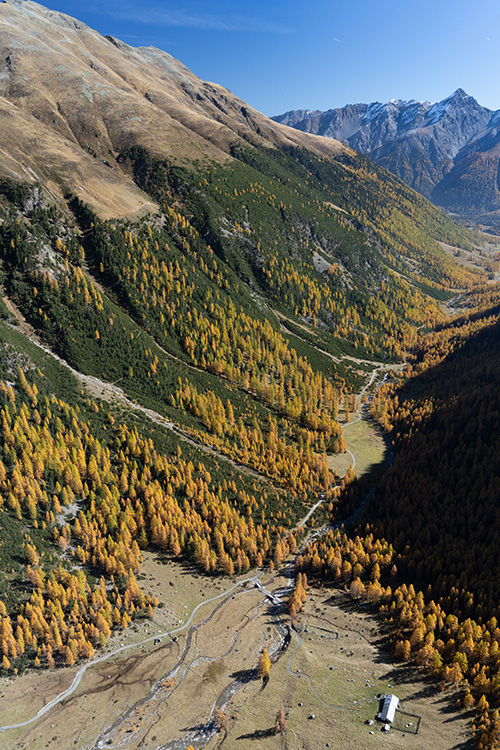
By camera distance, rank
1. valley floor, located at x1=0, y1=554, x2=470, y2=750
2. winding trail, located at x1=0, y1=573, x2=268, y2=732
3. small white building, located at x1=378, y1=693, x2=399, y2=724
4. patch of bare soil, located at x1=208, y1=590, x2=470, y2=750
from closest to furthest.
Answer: patch of bare soil, located at x1=208, y1=590, x2=470, y2=750, small white building, located at x1=378, y1=693, x2=399, y2=724, valley floor, located at x1=0, y1=554, x2=470, y2=750, winding trail, located at x1=0, y1=573, x2=268, y2=732

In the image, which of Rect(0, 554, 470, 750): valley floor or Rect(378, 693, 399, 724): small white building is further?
Rect(0, 554, 470, 750): valley floor

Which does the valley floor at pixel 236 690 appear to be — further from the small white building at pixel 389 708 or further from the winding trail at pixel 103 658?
the small white building at pixel 389 708

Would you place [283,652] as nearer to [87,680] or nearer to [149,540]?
[87,680]

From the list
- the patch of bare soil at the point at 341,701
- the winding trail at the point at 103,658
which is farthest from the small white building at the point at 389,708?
the winding trail at the point at 103,658

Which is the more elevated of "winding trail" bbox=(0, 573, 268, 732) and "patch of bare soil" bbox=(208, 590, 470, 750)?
"patch of bare soil" bbox=(208, 590, 470, 750)

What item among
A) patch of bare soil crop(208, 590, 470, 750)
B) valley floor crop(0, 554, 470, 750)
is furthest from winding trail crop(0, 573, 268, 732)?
patch of bare soil crop(208, 590, 470, 750)

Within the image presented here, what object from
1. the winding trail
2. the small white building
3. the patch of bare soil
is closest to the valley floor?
the patch of bare soil

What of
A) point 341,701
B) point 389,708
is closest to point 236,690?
point 341,701

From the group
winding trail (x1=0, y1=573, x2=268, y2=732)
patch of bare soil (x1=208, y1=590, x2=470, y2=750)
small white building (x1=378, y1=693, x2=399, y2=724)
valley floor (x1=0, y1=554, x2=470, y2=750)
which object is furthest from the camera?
winding trail (x1=0, y1=573, x2=268, y2=732)

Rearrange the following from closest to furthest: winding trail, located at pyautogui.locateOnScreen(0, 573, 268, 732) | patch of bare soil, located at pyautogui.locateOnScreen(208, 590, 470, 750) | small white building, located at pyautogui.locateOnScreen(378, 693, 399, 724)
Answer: patch of bare soil, located at pyautogui.locateOnScreen(208, 590, 470, 750) < small white building, located at pyautogui.locateOnScreen(378, 693, 399, 724) < winding trail, located at pyautogui.locateOnScreen(0, 573, 268, 732)

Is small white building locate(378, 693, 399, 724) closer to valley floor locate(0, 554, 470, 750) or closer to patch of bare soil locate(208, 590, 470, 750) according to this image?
patch of bare soil locate(208, 590, 470, 750)
